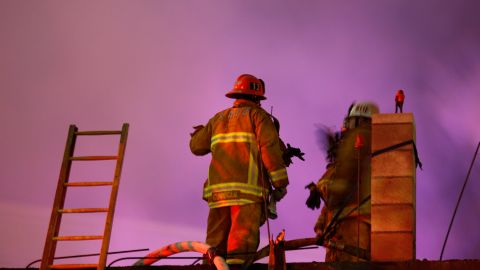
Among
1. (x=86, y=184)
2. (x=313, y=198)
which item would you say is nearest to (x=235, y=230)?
(x=86, y=184)

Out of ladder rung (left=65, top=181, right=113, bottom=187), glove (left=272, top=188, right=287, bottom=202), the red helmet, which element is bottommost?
ladder rung (left=65, top=181, right=113, bottom=187)

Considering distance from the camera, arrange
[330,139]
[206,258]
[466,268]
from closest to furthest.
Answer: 1. [466,268]
2. [206,258]
3. [330,139]

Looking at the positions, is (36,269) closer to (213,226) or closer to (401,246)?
(213,226)

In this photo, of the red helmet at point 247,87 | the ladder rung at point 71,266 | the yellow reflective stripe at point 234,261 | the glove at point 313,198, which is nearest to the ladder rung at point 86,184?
the ladder rung at point 71,266

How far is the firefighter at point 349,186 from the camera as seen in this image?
1013cm

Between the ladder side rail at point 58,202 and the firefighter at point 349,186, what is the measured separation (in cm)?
307

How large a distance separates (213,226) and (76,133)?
1.79 meters

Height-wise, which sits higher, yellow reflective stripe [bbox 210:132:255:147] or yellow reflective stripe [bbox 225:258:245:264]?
yellow reflective stripe [bbox 210:132:255:147]

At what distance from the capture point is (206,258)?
8.27 metres

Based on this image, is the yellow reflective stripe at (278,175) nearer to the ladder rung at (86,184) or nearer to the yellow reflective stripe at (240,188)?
the yellow reflective stripe at (240,188)

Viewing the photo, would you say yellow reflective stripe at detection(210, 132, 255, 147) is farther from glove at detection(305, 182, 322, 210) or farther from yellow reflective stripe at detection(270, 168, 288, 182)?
glove at detection(305, 182, 322, 210)

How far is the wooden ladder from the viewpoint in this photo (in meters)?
8.09

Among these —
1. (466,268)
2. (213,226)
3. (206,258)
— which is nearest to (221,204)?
(213,226)

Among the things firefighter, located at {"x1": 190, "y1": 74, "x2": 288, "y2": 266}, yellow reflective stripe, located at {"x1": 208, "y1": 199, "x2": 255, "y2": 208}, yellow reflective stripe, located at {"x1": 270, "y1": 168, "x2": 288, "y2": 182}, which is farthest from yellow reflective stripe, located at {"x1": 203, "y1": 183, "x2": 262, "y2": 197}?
yellow reflective stripe, located at {"x1": 270, "y1": 168, "x2": 288, "y2": 182}
